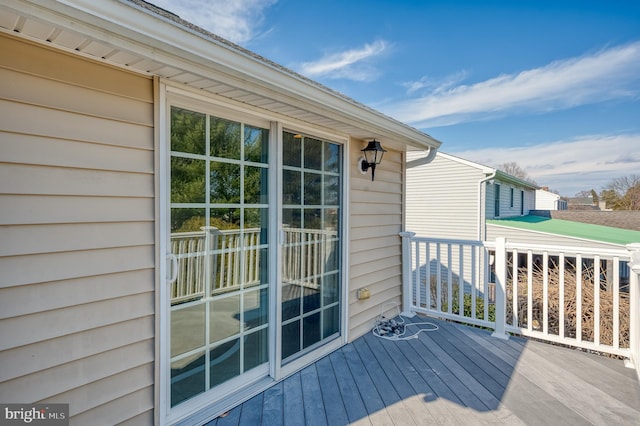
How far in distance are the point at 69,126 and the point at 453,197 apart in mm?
10662

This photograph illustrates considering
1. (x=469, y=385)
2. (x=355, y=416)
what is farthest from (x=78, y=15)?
(x=469, y=385)

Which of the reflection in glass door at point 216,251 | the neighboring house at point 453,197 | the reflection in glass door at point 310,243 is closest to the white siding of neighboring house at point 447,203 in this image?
the neighboring house at point 453,197

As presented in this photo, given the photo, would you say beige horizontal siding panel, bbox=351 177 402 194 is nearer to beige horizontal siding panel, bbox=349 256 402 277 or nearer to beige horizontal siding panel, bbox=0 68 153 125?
beige horizontal siding panel, bbox=349 256 402 277

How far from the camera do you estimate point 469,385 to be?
243 centimetres

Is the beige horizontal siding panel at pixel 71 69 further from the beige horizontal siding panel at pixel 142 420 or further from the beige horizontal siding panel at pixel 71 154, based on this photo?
the beige horizontal siding panel at pixel 142 420

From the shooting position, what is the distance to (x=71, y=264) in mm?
1491

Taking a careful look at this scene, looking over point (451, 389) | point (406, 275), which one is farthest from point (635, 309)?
point (406, 275)

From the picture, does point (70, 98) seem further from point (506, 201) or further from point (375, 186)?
point (506, 201)

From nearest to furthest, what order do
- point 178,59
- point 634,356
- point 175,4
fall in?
point 178,59 < point 634,356 < point 175,4

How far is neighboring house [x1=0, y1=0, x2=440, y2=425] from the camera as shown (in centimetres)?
135

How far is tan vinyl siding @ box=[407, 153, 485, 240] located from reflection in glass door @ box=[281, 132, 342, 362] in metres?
7.46

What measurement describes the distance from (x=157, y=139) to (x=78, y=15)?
679 mm

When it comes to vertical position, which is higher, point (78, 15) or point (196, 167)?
point (78, 15)

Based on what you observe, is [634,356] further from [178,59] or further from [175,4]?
[175,4]
